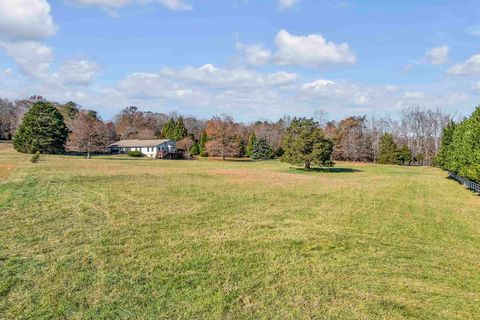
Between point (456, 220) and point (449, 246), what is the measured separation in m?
5.64

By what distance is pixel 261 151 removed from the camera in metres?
78.9

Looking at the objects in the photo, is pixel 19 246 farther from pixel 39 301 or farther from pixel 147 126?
pixel 147 126

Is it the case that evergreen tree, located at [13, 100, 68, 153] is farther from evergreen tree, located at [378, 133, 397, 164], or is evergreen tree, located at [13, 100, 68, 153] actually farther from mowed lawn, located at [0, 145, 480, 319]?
evergreen tree, located at [378, 133, 397, 164]

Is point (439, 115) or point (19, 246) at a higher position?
point (439, 115)

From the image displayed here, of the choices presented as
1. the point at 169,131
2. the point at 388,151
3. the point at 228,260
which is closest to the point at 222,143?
the point at 169,131

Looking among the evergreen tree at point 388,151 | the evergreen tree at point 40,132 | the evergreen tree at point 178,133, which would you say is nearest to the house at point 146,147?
the evergreen tree at point 178,133

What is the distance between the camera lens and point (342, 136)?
83562 mm

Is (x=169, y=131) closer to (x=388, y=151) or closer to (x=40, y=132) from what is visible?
(x=40, y=132)

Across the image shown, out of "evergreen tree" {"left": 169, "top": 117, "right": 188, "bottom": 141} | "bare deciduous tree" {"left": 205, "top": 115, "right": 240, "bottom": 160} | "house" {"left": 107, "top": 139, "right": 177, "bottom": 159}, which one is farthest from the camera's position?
"evergreen tree" {"left": 169, "top": 117, "right": 188, "bottom": 141}

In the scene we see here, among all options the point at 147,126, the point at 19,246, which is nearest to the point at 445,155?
the point at 19,246

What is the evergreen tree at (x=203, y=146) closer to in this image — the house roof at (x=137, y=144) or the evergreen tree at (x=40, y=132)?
the house roof at (x=137, y=144)

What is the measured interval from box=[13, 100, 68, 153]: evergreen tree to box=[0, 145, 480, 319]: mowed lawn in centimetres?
4410

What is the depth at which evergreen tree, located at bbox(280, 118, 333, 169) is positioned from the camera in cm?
4606

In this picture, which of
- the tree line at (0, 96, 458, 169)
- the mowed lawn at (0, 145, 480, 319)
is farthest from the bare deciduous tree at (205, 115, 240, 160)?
the mowed lawn at (0, 145, 480, 319)
